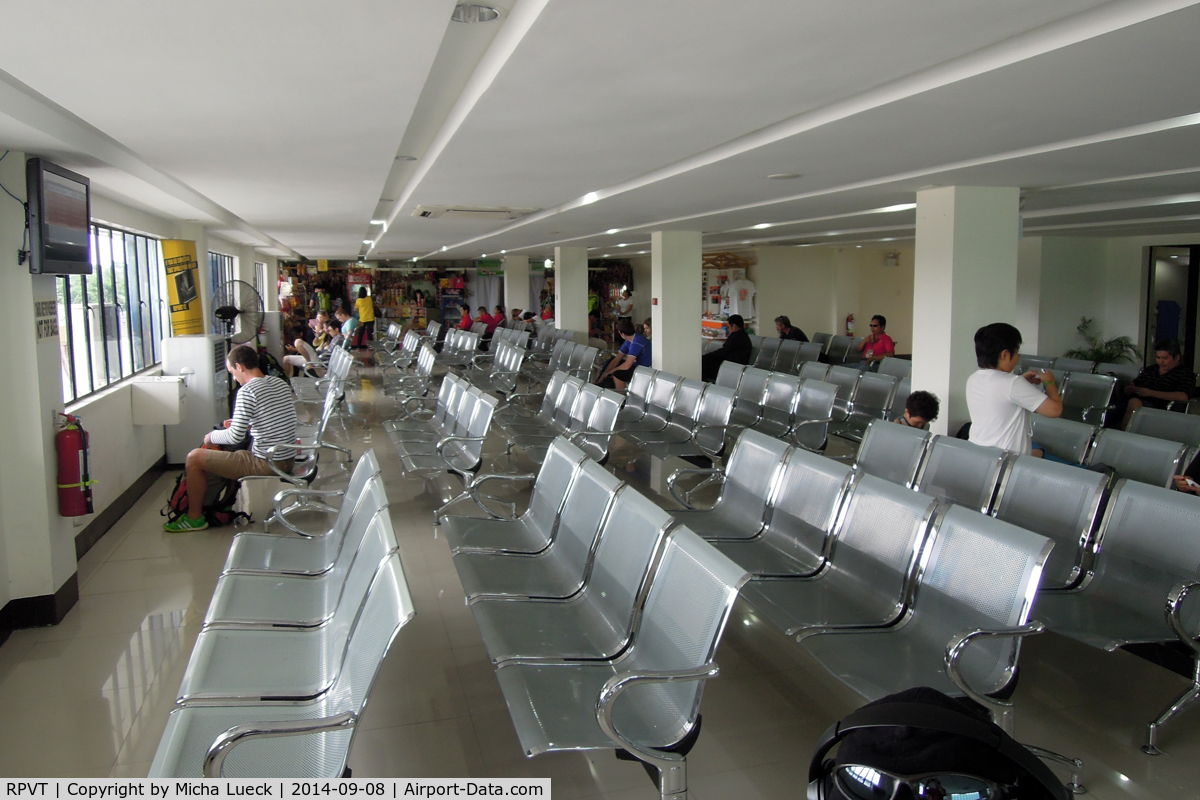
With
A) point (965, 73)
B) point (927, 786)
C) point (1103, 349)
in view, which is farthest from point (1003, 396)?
point (1103, 349)

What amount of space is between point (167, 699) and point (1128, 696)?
3.70 meters

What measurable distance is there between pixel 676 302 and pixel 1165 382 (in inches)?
203

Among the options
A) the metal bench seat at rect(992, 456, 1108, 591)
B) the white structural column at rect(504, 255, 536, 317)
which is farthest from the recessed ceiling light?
the white structural column at rect(504, 255, 536, 317)

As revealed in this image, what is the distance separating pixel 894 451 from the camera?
13.6ft

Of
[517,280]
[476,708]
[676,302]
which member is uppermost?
[517,280]

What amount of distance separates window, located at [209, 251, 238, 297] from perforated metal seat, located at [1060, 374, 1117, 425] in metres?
12.7

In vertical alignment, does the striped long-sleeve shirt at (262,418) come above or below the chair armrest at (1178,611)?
above

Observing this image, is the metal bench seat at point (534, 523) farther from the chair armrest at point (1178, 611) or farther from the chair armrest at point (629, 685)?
the chair armrest at point (1178, 611)

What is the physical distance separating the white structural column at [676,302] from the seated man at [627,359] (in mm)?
427

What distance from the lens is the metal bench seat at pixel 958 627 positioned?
2.22 meters

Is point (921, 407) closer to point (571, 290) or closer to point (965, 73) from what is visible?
point (965, 73)

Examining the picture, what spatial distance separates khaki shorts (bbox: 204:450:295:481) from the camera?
509cm

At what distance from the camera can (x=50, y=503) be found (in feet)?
12.8

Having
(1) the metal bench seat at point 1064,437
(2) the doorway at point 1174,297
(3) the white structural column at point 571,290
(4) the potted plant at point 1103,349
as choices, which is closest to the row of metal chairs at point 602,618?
(1) the metal bench seat at point 1064,437
